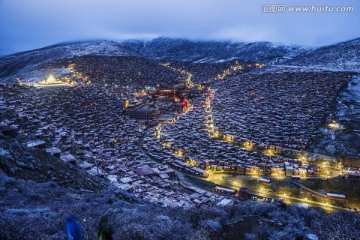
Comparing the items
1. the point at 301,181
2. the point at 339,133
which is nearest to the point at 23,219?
the point at 301,181

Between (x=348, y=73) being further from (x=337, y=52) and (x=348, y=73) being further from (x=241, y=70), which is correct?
(x=337, y=52)

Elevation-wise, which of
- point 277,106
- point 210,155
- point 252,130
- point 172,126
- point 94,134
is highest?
point 94,134

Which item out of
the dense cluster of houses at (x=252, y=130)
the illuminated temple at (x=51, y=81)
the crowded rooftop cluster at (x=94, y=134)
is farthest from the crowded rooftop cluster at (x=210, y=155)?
the illuminated temple at (x=51, y=81)

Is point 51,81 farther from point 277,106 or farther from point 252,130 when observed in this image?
point 277,106

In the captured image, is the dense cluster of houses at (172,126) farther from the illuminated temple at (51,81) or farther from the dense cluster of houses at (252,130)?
the illuminated temple at (51,81)

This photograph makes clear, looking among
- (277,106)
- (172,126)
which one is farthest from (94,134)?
(277,106)

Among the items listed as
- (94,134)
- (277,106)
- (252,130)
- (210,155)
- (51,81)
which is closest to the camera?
(210,155)

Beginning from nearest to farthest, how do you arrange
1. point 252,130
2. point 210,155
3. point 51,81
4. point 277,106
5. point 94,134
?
1. point 210,155
2. point 94,134
3. point 252,130
4. point 277,106
5. point 51,81

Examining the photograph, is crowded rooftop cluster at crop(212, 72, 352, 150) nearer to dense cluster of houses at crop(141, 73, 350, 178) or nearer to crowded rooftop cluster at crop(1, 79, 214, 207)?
dense cluster of houses at crop(141, 73, 350, 178)

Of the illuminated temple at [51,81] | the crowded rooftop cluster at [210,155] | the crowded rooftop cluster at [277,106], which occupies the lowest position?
the crowded rooftop cluster at [210,155]

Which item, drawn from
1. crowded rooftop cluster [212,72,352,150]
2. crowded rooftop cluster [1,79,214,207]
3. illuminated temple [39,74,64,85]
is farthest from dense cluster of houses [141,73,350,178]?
illuminated temple [39,74,64,85]

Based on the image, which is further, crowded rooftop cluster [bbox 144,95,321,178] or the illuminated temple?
the illuminated temple
